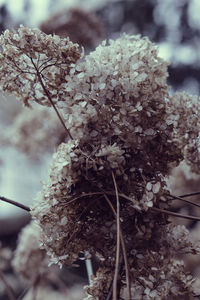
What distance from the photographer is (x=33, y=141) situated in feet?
2.81

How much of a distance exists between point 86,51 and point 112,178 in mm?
618

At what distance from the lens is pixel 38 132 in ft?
2.70

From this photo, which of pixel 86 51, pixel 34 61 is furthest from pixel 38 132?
pixel 34 61

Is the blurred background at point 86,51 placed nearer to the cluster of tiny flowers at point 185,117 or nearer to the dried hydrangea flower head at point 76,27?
the dried hydrangea flower head at point 76,27

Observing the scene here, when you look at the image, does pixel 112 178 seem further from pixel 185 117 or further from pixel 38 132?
pixel 38 132

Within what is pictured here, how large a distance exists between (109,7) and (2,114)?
2.24ft

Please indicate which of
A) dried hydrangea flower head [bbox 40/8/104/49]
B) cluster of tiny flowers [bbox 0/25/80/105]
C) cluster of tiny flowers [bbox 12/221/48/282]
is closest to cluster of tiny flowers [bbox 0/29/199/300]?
cluster of tiny flowers [bbox 0/25/80/105]

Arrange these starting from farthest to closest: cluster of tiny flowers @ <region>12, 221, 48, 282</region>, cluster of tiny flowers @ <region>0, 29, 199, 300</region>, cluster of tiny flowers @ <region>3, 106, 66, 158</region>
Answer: cluster of tiny flowers @ <region>3, 106, 66, 158</region>, cluster of tiny flowers @ <region>12, 221, 48, 282</region>, cluster of tiny flowers @ <region>0, 29, 199, 300</region>

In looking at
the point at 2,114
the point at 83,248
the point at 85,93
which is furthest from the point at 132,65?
the point at 2,114

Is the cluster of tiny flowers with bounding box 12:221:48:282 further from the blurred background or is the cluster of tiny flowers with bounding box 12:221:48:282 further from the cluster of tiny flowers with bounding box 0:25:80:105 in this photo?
the cluster of tiny flowers with bounding box 0:25:80:105

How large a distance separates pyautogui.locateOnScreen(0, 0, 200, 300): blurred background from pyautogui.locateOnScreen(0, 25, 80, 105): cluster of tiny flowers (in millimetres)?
302

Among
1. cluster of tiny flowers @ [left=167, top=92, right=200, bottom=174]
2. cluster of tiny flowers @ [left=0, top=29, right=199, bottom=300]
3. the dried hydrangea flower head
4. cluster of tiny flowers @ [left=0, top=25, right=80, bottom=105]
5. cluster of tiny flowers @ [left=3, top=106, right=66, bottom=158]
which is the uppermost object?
the dried hydrangea flower head

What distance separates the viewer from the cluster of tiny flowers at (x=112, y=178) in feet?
1.16

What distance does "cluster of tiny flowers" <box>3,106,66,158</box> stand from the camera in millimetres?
780
